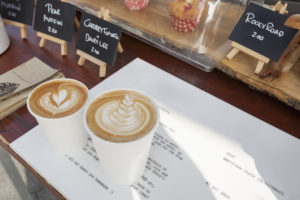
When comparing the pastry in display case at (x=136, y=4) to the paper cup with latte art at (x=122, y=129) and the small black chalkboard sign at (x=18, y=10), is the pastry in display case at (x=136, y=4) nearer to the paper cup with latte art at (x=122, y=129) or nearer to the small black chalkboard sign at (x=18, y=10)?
the small black chalkboard sign at (x=18, y=10)

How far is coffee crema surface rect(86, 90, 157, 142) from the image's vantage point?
538mm

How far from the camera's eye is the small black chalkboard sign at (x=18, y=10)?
1016 millimetres

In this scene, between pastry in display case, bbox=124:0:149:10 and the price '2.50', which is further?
pastry in display case, bbox=124:0:149:10

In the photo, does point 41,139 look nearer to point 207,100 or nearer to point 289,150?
point 207,100

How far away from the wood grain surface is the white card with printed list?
0.05 m

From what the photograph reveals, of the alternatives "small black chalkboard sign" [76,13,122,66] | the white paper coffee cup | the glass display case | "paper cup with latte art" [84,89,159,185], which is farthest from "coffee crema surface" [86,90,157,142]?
the white paper coffee cup

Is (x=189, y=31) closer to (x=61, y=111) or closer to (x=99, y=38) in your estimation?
(x=99, y=38)

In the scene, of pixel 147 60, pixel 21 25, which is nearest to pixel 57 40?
pixel 21 25

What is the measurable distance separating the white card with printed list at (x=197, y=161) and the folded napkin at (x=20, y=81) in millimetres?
124

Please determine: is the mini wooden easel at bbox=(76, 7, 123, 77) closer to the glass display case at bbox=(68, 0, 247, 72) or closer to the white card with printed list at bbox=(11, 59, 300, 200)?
the white card with printed list at bbox=(11, 59, 300, 200)

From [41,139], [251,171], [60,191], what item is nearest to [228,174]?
[251,171]

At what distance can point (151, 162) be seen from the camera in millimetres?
697

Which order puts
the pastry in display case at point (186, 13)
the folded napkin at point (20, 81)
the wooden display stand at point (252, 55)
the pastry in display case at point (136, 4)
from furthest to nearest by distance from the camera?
the pastry in display case at point (136, 4), the pastry in display case at point (186, 13), the wooden display stand at point (252, 55), the folded napkin at point (20, 81)

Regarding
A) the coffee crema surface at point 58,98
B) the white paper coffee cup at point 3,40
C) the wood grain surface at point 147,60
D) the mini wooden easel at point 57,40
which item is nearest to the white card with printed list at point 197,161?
the wood grain surface at point 147,60
